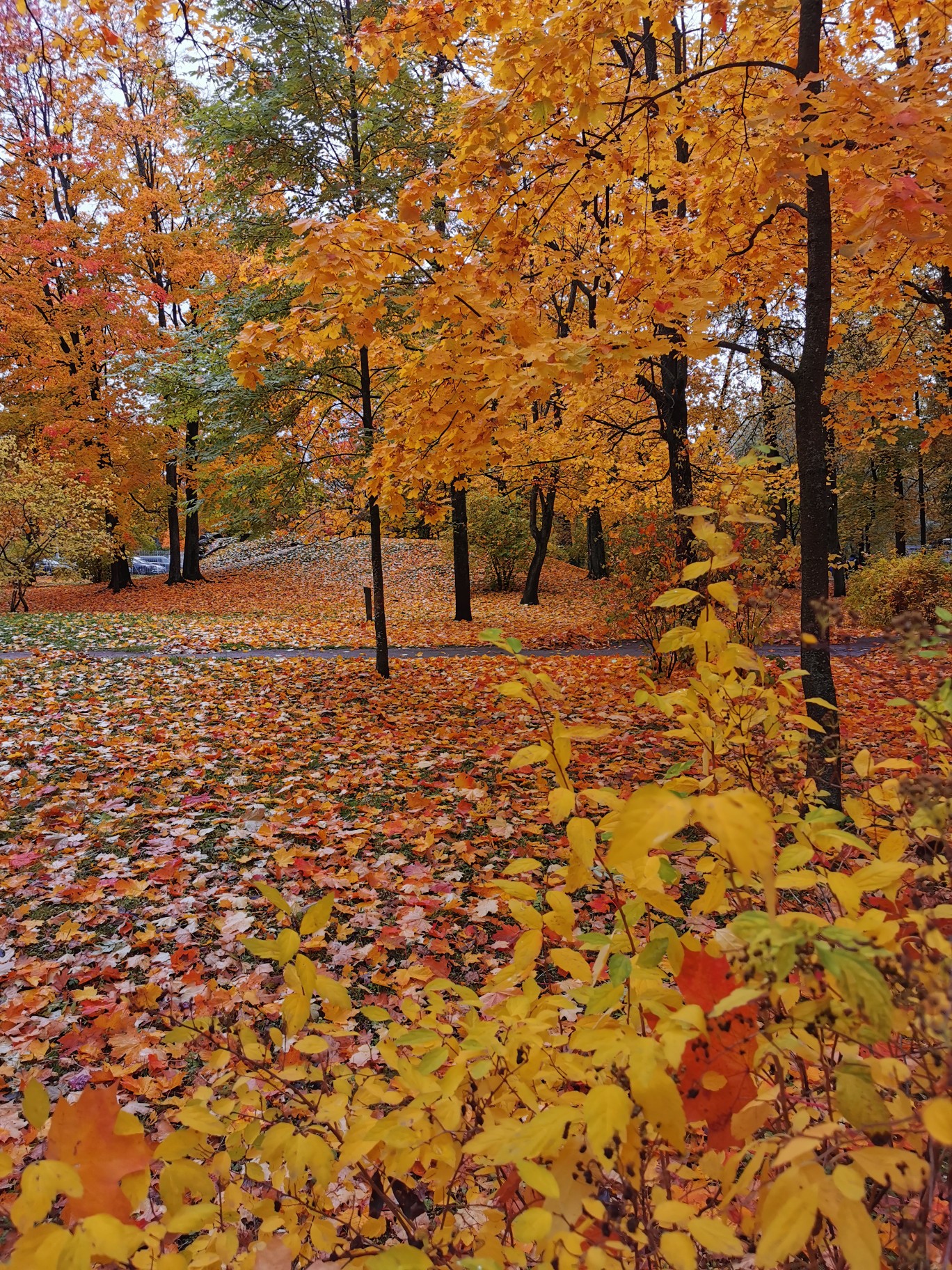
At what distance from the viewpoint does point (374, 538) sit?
27.4 feet

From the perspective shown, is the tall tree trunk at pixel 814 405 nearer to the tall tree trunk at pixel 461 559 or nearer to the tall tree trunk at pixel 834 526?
the tall tree trunk at pixel 834 526

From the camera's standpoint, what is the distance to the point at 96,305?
18359 millimetres

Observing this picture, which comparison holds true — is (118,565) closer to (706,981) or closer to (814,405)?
(814,405)

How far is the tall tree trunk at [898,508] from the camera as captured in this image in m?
27.9

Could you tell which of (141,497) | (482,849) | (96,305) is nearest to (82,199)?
(96,305)

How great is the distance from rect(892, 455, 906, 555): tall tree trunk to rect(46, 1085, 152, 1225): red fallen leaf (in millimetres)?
31551

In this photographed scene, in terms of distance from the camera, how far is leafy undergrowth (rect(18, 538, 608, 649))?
12.1 meters

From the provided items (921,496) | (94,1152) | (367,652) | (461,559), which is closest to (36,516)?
(461,559)

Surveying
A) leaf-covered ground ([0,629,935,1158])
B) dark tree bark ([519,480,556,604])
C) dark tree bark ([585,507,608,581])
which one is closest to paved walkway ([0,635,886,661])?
leaf-covered ground ([0,629,935,1158])

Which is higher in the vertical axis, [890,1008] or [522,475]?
[522,475]

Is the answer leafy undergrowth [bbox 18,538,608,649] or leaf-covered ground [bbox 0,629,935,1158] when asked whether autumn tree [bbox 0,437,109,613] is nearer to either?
leafy undergrowth [bbox 18,538,608,649]

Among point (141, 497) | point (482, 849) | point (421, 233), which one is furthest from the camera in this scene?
point (141, 497)

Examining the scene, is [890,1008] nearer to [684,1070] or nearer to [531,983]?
[684,1070]

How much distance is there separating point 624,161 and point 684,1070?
544 centimetres
